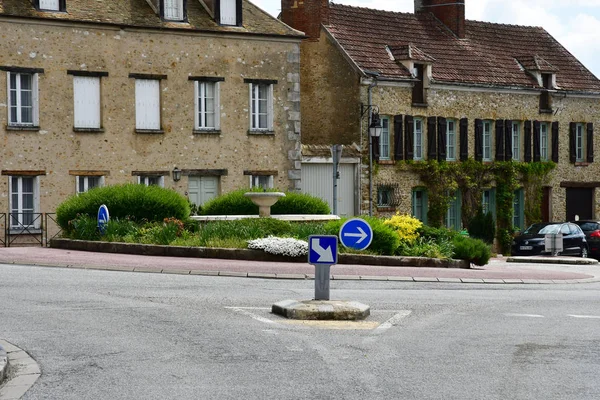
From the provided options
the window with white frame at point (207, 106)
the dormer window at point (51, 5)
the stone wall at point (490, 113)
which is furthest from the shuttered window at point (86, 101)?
the stone wall at point (490, 113)

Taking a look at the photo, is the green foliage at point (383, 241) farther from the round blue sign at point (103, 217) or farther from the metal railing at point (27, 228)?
the metal railing at point (27, 228)

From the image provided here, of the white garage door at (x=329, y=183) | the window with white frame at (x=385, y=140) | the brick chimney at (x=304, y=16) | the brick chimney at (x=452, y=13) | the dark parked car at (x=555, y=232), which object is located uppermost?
the brick chimney at (x=452, y=13)

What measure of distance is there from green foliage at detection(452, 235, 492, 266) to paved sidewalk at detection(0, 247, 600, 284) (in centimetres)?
123

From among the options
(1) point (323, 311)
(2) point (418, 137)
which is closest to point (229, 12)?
(2) point (418, 137)

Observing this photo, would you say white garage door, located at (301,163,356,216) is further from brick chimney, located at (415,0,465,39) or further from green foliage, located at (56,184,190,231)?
green foliage, located at (56,184,190,231)

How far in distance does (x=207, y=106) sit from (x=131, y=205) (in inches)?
372

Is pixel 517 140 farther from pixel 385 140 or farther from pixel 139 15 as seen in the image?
pixel 139 15

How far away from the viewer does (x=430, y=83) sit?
4541cm

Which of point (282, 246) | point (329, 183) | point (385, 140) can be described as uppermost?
point (385, 140)

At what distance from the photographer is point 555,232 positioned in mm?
38656

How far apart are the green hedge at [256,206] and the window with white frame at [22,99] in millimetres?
6271

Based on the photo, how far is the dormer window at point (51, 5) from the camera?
112 feet

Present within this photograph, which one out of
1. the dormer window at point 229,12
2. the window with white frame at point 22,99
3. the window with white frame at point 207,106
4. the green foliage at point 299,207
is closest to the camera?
the green foliage at point 299,207

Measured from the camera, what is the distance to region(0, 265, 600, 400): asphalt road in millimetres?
10047
